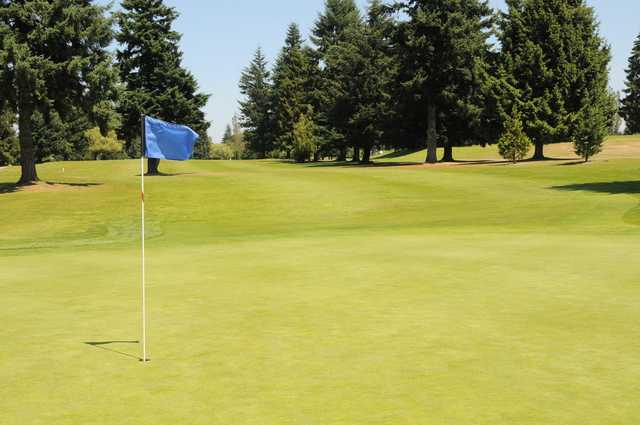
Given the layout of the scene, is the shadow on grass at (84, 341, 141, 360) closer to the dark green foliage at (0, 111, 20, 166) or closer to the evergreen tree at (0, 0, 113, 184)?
the evergreen tree at (0, 0, 113, 184)

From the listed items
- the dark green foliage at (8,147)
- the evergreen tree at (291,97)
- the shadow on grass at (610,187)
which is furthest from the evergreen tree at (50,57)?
the dark green foliage at (8,147)

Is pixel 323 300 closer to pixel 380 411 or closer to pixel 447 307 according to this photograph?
pixel 447 307

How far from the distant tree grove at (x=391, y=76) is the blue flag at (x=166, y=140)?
114 ft

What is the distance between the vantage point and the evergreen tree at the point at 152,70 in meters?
59.5

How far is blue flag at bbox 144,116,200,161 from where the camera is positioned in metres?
9.41

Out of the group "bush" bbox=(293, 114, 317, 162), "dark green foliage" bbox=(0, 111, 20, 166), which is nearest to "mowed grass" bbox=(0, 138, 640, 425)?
"bush" bbox=(293, 114, 317, 162)

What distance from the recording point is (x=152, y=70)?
61.3m

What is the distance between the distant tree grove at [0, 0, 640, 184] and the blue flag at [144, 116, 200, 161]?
114ft

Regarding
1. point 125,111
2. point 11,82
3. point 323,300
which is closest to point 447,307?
point 323,300

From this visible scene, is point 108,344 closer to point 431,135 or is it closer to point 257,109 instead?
point 431,135

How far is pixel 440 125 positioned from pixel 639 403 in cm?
6897

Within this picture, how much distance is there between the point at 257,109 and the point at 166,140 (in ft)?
421

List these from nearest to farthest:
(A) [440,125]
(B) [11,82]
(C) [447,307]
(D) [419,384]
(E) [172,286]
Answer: (D) [419,384], (C) [447,307], (E) [172,286], (B) [11,82], (A) [440,125]

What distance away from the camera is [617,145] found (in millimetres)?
77562
